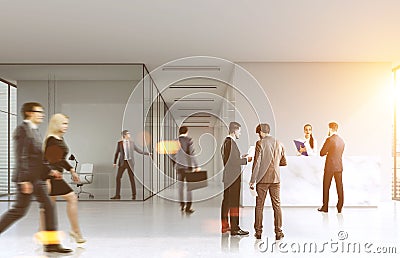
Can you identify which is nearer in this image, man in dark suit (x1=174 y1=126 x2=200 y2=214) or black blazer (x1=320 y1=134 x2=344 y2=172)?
man in dark suit (x1=174 y1=126 x2=200 y2=214)

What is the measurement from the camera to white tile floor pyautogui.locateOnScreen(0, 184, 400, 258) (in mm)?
5344

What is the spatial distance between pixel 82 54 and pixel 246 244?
20.0ft

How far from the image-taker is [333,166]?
29.2 feet

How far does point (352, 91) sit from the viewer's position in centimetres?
1127

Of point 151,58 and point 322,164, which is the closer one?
point 322,164

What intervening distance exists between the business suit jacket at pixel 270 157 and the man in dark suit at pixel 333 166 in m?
3.20

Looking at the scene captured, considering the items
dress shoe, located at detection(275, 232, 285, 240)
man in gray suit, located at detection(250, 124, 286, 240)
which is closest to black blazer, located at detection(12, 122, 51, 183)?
man in gray suit, located at detection(250, 124, 286, 240)

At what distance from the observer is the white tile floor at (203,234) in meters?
5.34

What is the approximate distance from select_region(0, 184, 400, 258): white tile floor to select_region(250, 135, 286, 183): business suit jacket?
2.12ft

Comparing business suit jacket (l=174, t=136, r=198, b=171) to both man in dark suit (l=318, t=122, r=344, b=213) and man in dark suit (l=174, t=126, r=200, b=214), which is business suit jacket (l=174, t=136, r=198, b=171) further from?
man in dark suit (l=318, t=122, r=344, b=213)

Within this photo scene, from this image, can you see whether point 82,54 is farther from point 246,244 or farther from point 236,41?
point 246,244

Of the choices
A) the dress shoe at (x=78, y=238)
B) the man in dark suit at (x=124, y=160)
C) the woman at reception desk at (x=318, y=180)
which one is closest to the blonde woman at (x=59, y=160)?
the dress shoe at (x=78, y=238)

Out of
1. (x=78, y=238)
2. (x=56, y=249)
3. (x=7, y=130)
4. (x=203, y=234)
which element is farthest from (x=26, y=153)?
(x=7, y=130)

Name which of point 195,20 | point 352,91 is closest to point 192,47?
point 195,20
